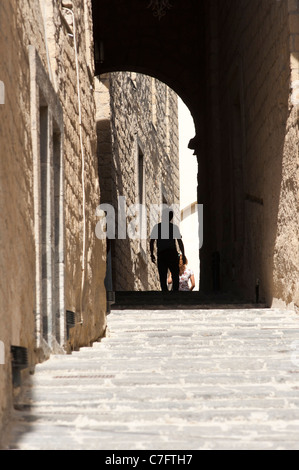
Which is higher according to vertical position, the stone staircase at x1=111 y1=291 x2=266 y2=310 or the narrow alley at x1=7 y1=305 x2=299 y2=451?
the narrow alley at x1=7 y1=305 x2=299 y2=451

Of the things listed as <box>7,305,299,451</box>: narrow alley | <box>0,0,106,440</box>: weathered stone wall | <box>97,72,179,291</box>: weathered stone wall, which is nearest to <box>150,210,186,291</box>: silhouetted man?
<box>97,72,179,291</box>: weathered stone wall

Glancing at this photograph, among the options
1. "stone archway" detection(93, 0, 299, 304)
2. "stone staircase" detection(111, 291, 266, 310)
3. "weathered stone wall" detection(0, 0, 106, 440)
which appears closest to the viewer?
"weathered stone wall" detection(0, 0, 106, 440)

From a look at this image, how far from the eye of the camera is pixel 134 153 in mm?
17812

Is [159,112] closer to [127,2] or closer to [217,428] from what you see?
[127,2]

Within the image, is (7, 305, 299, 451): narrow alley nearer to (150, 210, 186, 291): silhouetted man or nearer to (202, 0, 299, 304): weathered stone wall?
(202, 0, 299, 304): weathered stone wall

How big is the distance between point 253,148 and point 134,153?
7133 mm

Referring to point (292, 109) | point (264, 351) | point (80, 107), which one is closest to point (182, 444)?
point (264, 351)

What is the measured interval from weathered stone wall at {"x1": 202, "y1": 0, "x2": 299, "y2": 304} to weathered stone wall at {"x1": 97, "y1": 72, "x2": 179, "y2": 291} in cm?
149

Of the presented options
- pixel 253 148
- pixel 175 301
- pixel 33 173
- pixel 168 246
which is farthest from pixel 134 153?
pixel 33 173

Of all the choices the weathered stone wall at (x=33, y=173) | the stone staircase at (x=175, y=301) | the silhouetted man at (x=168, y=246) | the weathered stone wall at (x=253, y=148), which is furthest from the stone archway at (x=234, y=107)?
the weathered stone wall at (x=33, y=173)

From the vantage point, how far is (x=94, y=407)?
15.8 feet

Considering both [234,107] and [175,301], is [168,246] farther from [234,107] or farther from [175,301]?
[175,301]

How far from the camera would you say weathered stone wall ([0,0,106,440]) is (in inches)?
192

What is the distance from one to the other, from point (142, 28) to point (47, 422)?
501 inches
